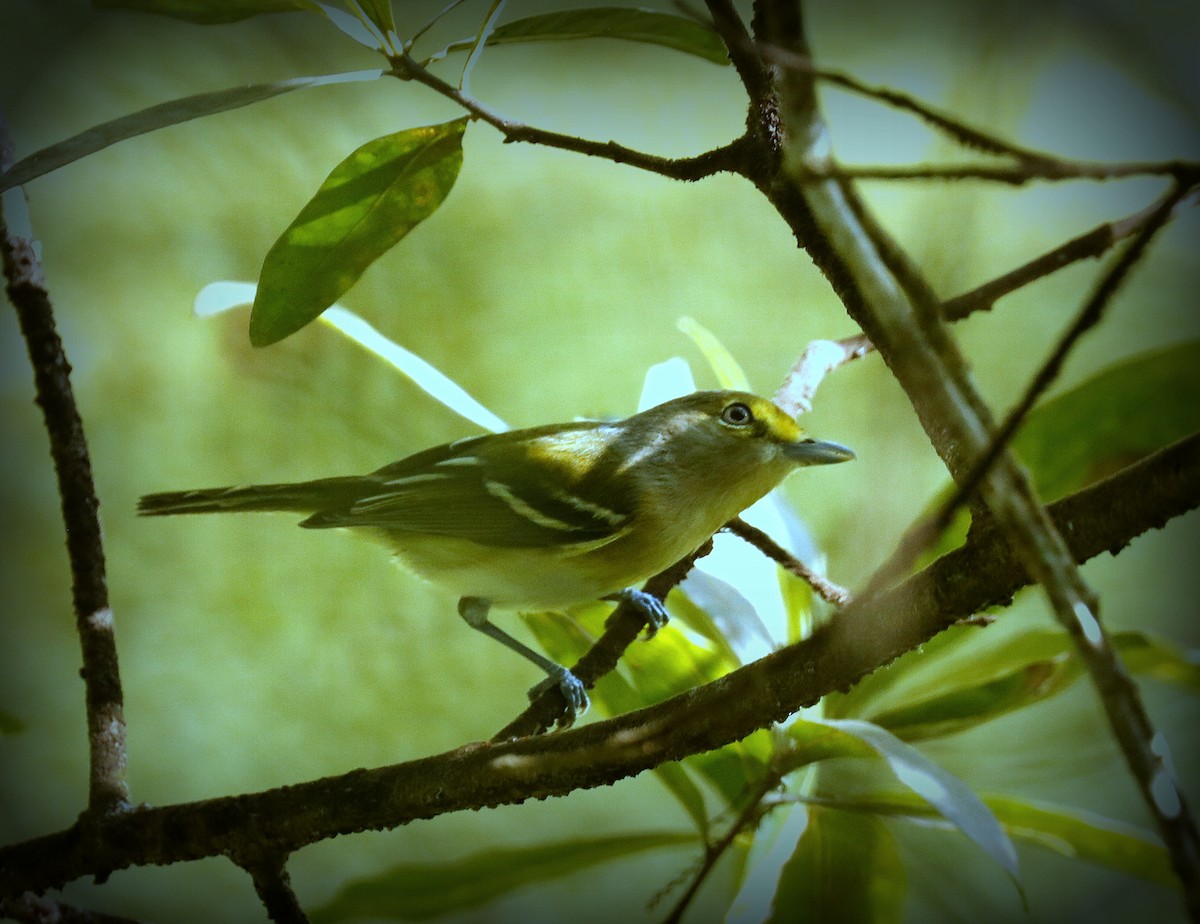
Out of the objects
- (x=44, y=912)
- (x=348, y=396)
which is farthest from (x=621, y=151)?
(x=348, y=396)

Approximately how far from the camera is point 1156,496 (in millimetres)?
392

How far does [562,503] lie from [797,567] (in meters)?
0.27

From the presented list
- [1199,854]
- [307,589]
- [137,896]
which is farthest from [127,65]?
[1199,854]

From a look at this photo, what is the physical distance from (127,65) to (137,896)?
1138mm

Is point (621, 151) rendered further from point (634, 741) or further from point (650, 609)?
point (650, 609)

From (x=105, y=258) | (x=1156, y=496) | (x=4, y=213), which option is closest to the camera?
(x=1156, y=496)

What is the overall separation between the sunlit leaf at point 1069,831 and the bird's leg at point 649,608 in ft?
0.72

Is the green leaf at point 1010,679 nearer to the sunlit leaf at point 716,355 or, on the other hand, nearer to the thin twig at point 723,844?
the thin twig at point 723,844

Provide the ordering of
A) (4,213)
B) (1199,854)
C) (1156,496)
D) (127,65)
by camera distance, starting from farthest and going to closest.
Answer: (127,65), (4,213), (1156,496), (1199,854)

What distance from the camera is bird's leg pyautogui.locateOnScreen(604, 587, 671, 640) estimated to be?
895 millimetres

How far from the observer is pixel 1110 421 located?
734mm

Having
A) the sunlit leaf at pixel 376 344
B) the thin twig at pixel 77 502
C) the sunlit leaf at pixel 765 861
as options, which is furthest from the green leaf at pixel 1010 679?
the thin twig at pixel 77 502

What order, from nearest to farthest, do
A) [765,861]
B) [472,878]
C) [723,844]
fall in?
[723,844] → [765,861] → [472,878]

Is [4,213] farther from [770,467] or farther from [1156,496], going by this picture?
[1156,496]
